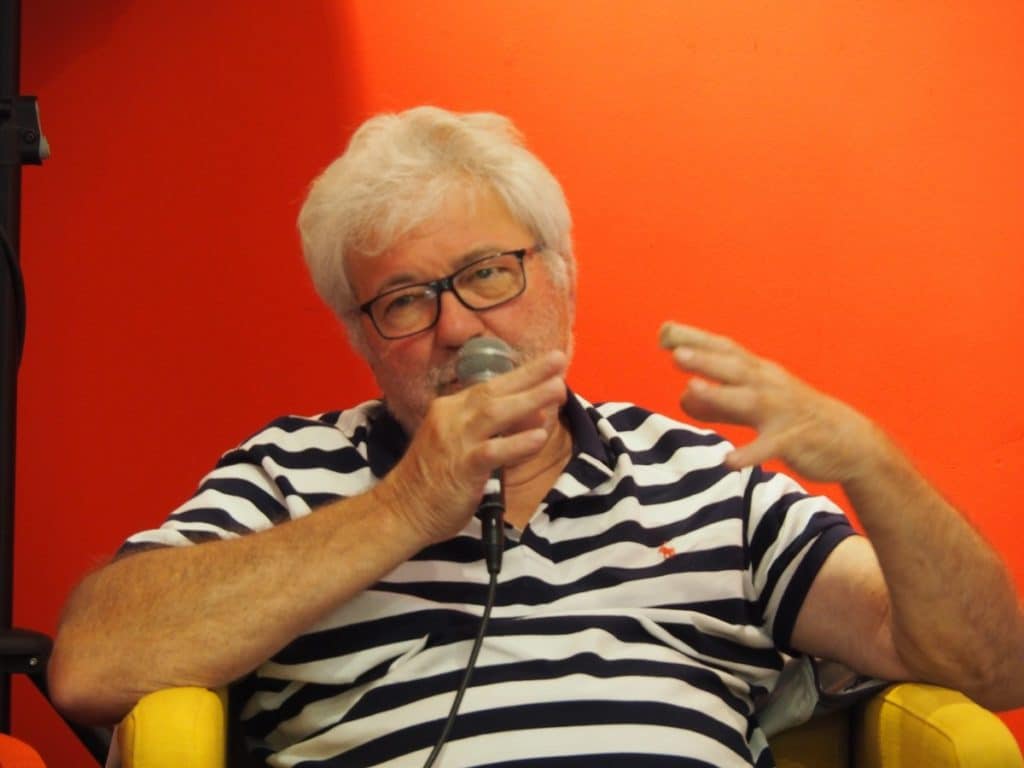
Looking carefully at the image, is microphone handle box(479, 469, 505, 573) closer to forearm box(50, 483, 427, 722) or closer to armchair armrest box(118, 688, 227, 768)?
forearm box(50, 483, 427, 722)

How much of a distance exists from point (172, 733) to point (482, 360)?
1.86 feet

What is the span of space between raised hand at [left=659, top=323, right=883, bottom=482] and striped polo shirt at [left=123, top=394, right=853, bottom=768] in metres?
0.29

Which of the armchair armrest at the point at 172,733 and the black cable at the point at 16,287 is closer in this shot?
the armchair armrest at the point at 172,733

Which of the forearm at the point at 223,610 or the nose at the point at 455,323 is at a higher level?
the nose at the point at 455,323

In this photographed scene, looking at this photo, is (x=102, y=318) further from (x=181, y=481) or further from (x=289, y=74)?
(x=289, y=74)

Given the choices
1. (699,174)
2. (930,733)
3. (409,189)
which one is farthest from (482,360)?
(699,174)

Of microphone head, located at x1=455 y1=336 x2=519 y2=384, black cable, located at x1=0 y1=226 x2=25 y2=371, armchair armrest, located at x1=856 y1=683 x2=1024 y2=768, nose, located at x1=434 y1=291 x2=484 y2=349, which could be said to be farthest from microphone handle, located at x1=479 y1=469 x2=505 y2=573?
black cable, located at x1=0 y1=226 x2=25 y2=371

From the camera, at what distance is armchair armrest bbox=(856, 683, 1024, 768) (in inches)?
55.7

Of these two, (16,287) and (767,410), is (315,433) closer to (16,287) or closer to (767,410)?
(16,287)

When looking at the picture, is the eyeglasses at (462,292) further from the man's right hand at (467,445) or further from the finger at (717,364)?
the finger at (717,364)

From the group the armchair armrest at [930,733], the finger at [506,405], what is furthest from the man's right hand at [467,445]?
the armchair armrest at [930,733]

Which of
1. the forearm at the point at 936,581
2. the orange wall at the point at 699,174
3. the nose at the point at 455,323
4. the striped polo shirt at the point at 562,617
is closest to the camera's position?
the forearm at the point at 936,581

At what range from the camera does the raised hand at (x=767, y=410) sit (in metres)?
1.37

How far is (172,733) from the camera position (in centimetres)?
140
